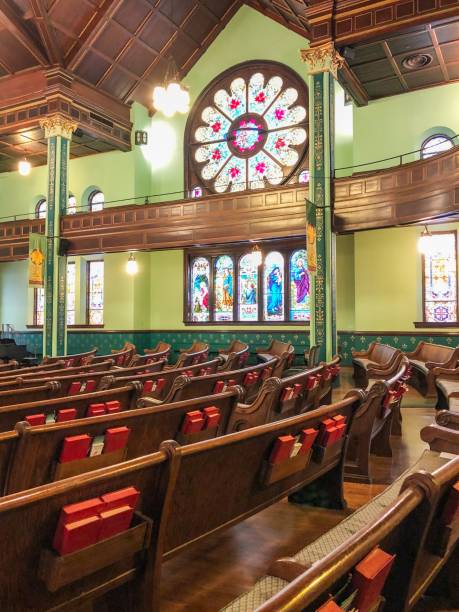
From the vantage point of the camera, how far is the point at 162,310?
51.8ft

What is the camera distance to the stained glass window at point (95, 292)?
16.4 metres

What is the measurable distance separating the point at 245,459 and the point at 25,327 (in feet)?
56.6

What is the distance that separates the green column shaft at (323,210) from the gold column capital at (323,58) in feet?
0.37

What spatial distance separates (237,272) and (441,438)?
40.2ft

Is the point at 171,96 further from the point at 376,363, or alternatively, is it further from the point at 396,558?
the point at 396,558

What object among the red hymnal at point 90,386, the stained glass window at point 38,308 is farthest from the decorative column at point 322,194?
the stained glass window at point 38,308

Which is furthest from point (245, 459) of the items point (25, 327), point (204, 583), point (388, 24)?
point (25, 327)

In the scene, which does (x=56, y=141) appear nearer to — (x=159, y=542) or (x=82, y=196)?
(x=82, y=196)

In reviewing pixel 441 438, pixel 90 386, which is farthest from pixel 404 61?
pixel 441 438

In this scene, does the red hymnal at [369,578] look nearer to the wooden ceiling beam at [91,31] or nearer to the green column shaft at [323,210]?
the green column shaft at [323,210]

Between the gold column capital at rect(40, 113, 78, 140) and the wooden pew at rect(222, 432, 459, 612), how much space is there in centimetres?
1389

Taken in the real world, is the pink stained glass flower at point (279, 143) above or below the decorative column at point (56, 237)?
above

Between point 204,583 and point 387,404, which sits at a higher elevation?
point 387,404

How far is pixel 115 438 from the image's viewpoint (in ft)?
8.52
